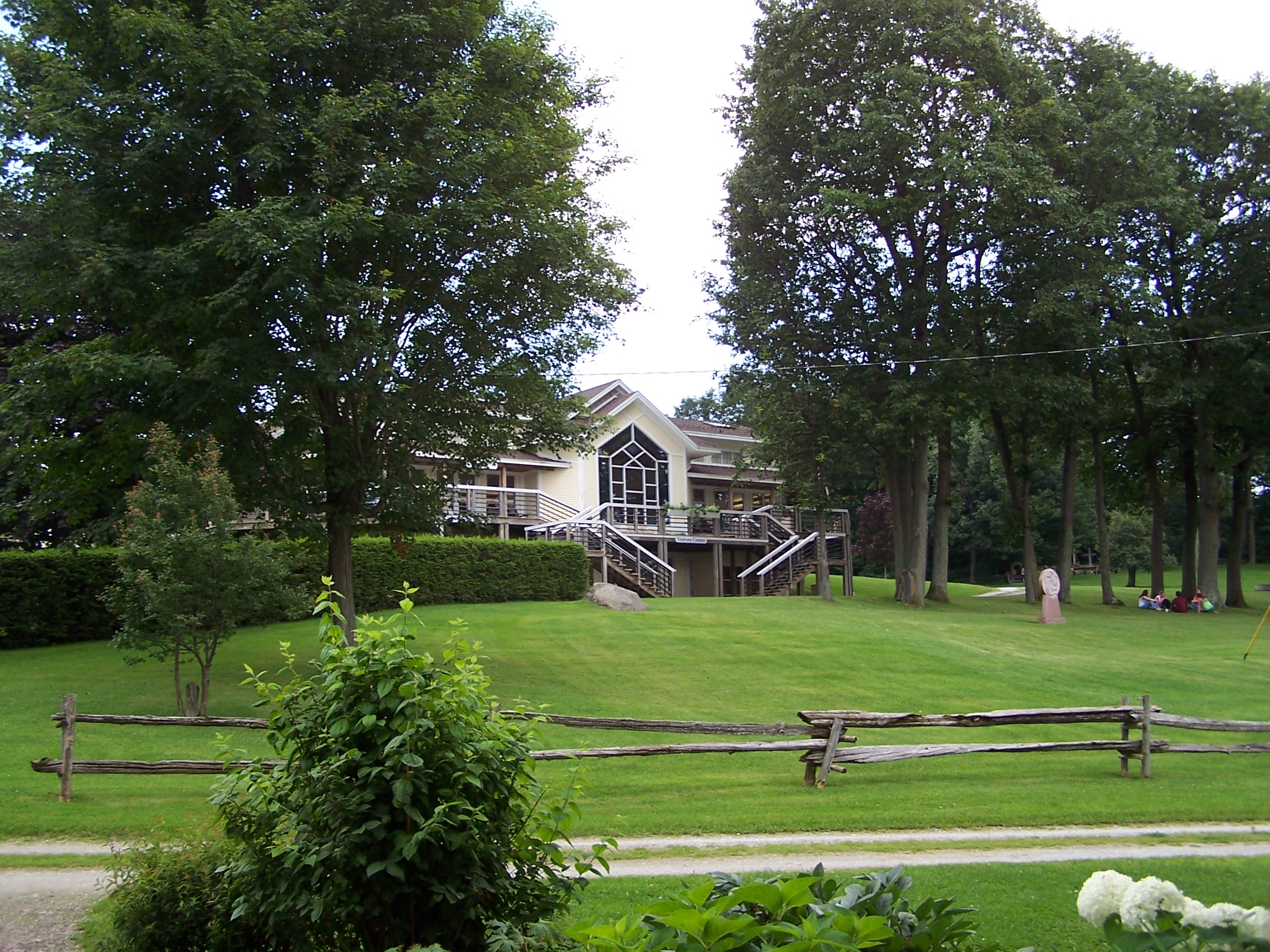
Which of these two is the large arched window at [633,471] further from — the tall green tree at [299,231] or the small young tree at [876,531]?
the tall green tree at [299,231]

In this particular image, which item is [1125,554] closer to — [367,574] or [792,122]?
[792,122]

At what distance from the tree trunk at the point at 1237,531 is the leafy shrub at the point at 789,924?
148ft

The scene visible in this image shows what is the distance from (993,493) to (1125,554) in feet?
29.3

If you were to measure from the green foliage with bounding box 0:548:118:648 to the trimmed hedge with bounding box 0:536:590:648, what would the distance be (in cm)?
2

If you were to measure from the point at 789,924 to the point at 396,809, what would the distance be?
6.28 ft

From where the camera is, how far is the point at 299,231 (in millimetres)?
16406

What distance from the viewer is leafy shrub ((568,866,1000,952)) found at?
2959 millimetres

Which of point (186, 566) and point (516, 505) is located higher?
point (516, 505)

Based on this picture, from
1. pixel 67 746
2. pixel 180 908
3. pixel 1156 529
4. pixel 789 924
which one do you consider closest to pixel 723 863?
pixel 180 908

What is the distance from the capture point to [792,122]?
36031 millimetres

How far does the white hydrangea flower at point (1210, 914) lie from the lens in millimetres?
2070

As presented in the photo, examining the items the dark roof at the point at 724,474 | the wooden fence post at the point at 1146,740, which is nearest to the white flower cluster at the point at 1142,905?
the wooden fence post at the point at 1146,740

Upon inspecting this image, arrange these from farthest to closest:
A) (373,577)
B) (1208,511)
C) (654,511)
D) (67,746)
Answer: (654,511) < (1208,511) < (373,577) < (67,746)

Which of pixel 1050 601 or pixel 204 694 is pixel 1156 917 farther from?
pixel 1050 601
